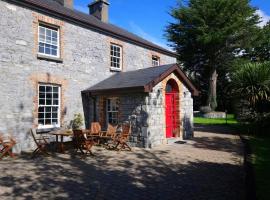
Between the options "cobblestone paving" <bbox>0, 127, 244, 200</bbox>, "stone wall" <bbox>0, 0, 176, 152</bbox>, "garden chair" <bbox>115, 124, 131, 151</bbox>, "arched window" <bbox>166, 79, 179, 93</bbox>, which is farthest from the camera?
"arched window" <bbox>166, 79, 179, 93</bbox>

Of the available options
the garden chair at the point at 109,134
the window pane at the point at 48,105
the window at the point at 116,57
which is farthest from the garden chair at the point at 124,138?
the window at the point at 116,57

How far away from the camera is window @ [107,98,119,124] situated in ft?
44.4

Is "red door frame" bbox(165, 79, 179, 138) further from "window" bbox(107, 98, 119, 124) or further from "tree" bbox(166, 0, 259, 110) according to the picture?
"tree" bbox(166, 0, 259, 110)

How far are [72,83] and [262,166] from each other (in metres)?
9.11

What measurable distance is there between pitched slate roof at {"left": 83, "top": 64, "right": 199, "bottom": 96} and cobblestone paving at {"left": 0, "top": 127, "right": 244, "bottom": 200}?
276cm

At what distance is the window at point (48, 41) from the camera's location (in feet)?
40.5

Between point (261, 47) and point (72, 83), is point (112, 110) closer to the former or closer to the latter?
point (72, 83)

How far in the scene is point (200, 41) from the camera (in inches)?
1275

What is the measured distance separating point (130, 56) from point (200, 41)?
17733 mm

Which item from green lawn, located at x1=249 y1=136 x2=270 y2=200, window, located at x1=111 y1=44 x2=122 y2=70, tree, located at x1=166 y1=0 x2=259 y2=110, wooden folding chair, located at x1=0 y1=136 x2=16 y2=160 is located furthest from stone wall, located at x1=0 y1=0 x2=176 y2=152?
tree, located at x1=166 y1=0 x2=259 y2=110

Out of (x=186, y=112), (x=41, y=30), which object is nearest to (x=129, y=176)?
(x=186, y=112)

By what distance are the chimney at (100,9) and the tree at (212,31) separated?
49.3 feet

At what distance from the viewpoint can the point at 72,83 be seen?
13.6 meters

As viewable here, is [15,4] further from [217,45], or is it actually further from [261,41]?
[261,41]
